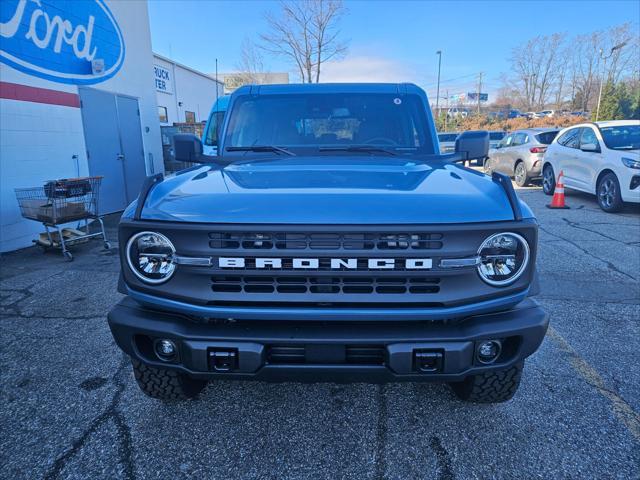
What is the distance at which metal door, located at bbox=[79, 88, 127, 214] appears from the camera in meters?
8.29

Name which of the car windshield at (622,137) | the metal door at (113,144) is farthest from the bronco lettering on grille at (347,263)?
the car windshield at (622,137)

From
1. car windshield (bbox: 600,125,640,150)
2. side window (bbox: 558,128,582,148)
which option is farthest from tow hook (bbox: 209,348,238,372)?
side window (bbox: 558,128,582,148)

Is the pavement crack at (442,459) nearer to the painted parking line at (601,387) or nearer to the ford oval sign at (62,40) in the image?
the painted parking line at (601,387)

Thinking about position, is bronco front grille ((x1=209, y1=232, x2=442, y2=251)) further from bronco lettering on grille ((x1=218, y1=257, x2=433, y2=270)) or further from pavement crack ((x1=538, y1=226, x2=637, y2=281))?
pavement crack ((x1=538, y1=226, x2=637, y2=281))

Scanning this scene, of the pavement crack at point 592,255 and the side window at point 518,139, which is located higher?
the side window at point 518,139

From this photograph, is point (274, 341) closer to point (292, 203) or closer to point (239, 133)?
point (292, 203)

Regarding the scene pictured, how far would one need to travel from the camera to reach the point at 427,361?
187 centimetres

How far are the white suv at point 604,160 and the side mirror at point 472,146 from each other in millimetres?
6600

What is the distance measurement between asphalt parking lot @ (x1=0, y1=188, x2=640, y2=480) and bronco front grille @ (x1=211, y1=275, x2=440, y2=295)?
3.08ft

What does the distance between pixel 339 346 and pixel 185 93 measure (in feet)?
80.3

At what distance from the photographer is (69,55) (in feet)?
25.3

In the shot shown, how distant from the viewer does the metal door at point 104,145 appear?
27.2 ft

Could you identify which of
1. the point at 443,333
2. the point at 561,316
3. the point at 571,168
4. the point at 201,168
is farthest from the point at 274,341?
the point at 571,168

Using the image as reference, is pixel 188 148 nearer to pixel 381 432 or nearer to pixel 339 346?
pixel 339 346
